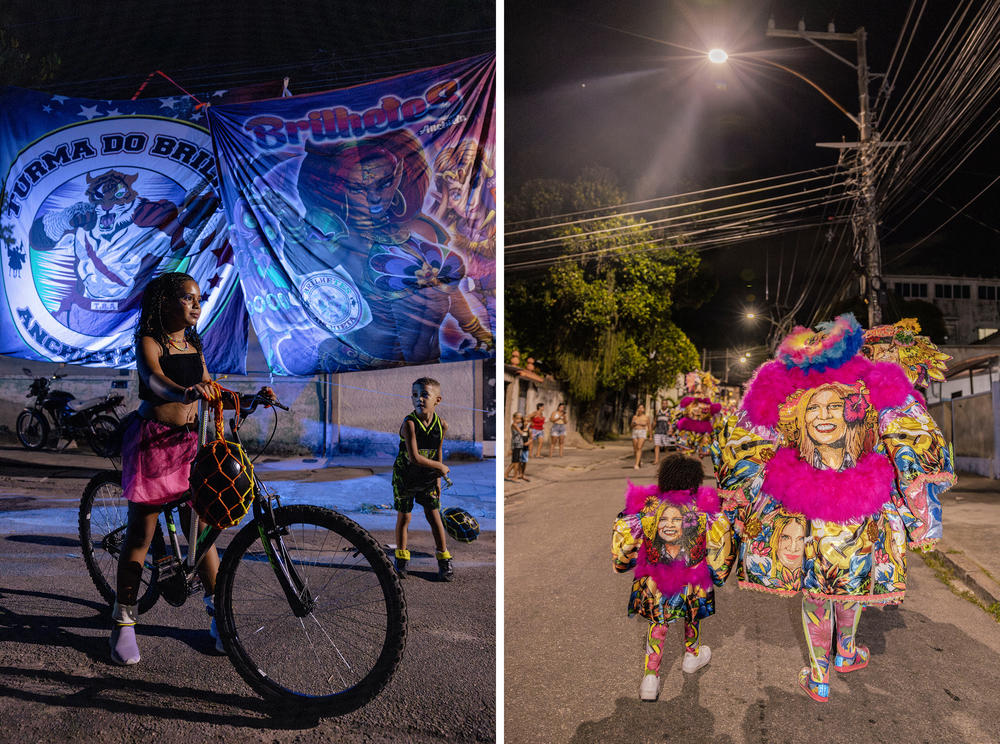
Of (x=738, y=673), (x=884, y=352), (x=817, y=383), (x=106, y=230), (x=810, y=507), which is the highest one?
(x=106, y=230)

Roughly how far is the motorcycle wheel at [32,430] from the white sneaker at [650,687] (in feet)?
12.9

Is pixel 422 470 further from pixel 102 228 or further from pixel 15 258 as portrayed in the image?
pixel 15 258

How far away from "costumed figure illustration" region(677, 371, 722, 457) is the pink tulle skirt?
6832mm

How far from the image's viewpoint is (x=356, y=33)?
4.45 metres

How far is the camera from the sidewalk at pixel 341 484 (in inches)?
158

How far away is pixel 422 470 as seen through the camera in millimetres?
3711

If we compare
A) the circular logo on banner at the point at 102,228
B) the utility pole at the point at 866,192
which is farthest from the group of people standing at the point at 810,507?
the utility pole at the point at 866,192

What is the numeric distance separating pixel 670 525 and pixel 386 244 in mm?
2184

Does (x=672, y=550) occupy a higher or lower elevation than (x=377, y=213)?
lower

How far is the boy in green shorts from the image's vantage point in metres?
3.62

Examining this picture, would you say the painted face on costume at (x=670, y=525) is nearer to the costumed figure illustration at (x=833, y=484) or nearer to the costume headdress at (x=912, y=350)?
the costumed figure illustration at (x=833, y=484)

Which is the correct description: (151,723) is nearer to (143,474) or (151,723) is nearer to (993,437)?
(143,474)

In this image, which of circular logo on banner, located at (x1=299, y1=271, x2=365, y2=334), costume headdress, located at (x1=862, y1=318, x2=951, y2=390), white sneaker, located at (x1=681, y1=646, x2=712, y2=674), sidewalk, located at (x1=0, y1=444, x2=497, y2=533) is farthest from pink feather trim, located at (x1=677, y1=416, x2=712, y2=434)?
circular logo on banner, located at (x1=299, y1=271, x2=365, y2=334)

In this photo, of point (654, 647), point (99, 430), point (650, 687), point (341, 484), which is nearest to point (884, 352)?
point (654, 647)
